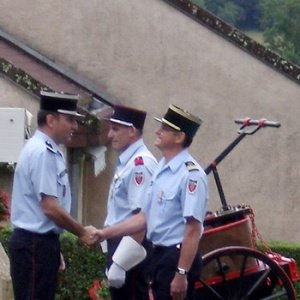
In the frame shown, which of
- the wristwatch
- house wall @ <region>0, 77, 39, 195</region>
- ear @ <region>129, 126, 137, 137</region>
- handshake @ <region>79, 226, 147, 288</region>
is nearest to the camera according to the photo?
the wristwatch

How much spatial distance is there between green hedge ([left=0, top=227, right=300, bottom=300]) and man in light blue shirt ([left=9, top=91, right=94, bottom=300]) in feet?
10.1

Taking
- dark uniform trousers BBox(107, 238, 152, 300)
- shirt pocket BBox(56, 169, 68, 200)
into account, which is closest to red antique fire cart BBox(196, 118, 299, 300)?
dark uniform trousers BBox(107, 238, 152, 300)

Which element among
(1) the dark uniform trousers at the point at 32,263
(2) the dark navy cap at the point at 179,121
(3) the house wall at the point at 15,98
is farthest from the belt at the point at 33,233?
(3) the house wall at the point at 15,98

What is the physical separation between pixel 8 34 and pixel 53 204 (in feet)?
30.5

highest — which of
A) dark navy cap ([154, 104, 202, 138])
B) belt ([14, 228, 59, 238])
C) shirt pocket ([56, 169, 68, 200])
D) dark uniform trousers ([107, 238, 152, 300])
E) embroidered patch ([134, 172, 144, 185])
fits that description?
dark navy cap ([154, 104, 202, 138])

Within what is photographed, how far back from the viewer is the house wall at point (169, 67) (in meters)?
15.8

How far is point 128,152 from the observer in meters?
7.75

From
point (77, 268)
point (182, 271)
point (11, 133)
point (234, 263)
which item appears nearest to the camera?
point (182, 271)

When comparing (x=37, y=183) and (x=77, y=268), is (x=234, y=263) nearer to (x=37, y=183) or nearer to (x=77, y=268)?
(x=37, y=183)

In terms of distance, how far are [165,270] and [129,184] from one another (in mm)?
826

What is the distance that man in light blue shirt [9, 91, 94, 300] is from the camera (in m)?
6.98

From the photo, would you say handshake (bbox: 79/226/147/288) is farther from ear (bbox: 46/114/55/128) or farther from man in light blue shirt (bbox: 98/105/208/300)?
ear (bbox: 46/114/55/128)

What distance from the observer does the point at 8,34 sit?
15.9m

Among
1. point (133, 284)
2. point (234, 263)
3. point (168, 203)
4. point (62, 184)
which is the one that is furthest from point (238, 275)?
point (62, 184)
